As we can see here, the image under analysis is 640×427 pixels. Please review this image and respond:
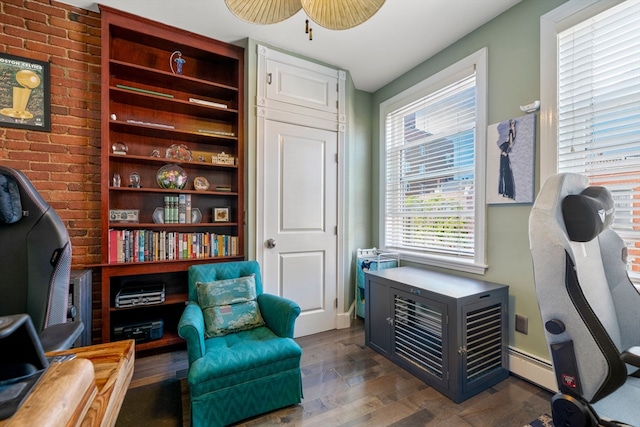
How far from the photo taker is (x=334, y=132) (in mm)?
2924

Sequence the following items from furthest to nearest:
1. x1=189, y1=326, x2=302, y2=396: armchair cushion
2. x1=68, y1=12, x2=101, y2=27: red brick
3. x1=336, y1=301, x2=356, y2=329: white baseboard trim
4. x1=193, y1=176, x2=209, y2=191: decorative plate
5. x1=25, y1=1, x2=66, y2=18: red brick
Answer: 1. x1=336, y1=301, x2=356, y2=329: white baseboard trim
2. x1=193, y1=176, x2=209, y2=191: decorative plate
3. x1=68, y1=12, x2=101, y2=27: red brick
4. x1=25, y1=1, x2=66, y2=18: red brick
5. x1=189, y1=326, x2=302, y2=396: armchair cushion

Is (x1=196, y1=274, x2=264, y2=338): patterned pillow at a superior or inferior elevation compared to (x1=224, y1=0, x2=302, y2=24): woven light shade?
inferior

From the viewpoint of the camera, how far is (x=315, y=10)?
115cm

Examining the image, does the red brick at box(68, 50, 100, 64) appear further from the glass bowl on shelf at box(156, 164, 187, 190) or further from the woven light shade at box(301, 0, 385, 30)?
the woven light shade at box(301, 0, 385, 30)

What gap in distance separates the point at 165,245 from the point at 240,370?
52.6 inches

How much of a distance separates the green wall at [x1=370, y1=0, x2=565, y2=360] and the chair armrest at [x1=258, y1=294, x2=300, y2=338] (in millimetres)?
1565

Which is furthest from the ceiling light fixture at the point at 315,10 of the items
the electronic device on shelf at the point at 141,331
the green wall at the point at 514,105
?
the electronic device on shelf at the point at 141,331

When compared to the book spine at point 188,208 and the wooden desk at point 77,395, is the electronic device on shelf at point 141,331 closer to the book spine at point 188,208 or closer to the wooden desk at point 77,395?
the book spine at point 188,208

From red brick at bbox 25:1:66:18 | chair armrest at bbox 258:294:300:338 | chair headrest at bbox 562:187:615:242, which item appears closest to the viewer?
chair headrest at bbox 562:187:615:242

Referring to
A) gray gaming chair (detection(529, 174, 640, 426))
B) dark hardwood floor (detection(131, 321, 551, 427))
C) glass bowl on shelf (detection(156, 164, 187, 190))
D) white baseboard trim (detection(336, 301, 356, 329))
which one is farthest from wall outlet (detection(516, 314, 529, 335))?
glass bowl on shelf (detection(156, 164, 187, 190))

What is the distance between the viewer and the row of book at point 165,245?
2.19 m

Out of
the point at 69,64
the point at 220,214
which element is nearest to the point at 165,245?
the point at 220,214

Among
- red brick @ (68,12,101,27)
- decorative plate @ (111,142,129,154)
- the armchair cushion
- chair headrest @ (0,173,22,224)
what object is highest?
red brick @ (68,12,101,27)

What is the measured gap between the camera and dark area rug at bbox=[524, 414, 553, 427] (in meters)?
1.52
